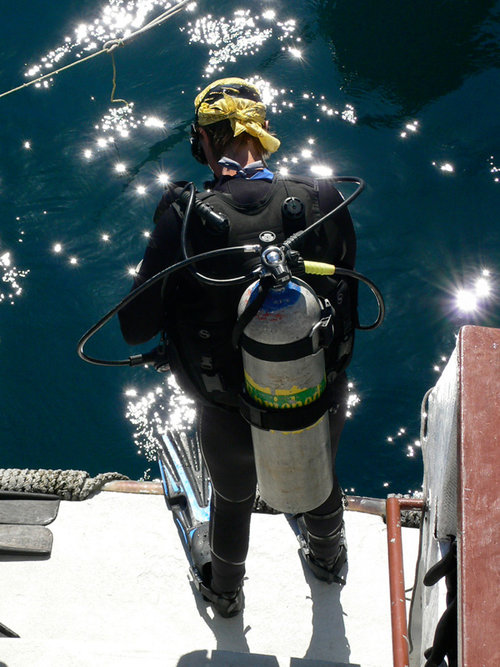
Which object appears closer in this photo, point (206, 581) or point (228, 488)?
point (228, 488)

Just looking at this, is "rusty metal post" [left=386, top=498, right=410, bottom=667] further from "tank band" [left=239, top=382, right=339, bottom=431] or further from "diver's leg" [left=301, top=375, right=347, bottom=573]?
"diver's leg" [left=301, top=375, right=347, bottom=573]

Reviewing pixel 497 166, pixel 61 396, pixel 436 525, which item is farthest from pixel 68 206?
pixel 436 525

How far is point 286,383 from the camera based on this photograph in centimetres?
234

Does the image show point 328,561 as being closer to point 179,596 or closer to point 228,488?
point 179,596

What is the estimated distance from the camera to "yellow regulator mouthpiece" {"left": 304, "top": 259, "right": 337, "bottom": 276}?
2424mm

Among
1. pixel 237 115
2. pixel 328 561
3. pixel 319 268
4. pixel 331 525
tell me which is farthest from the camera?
pixel 328 561

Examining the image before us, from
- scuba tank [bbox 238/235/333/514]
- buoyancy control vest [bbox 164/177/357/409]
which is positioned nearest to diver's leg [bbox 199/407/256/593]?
buoyancy control vest [bbox 164/177/357/409]

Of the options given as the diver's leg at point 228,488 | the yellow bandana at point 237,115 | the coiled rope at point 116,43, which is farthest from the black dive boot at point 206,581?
the coiled rope at point 116,43

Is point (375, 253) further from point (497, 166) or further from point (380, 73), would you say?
point (380, 73)

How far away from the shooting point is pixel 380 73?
709cm

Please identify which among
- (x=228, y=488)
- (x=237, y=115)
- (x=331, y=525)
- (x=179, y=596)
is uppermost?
(x=237, y=115)

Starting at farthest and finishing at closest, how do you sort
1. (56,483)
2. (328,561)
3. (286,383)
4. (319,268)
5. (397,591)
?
(56,483)
(328,561)
(319,268)
(286,383)
(397,591)

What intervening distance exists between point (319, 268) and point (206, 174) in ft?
14.1

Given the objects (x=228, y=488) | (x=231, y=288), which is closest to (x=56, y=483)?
(x=228, y=488)
